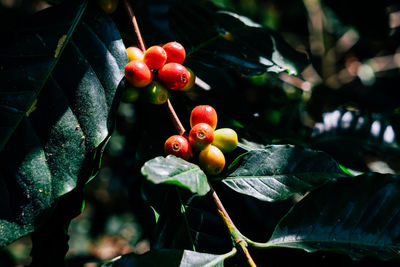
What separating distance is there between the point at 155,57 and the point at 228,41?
14.8 inches

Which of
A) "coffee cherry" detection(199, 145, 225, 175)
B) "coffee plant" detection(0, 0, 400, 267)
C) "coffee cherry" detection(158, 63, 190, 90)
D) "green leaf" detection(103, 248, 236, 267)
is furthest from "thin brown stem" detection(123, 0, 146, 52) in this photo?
"green leaf" detection(103, 248, 236, 267)

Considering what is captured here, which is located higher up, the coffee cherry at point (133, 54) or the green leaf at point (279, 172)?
the coffee cherry at point (133, 54)

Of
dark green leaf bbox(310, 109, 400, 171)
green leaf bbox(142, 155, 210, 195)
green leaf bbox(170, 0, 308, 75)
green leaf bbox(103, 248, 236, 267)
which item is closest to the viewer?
green leaf bbox(142, 155, 210, 195)

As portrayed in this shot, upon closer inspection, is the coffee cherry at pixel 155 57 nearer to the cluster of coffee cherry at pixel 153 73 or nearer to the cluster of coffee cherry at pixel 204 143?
the cluster of coffee cherry at pixel 153 73

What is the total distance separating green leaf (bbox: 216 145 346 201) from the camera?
32.3 inches

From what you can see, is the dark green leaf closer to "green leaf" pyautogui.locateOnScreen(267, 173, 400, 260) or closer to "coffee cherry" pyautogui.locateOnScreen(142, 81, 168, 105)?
"green leaf" pyautogui.locateOnScreen(267, 173, 400, 260)

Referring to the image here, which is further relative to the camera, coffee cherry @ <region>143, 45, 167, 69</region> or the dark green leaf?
the dark green leaf

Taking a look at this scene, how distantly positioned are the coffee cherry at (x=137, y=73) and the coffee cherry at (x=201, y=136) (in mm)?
189

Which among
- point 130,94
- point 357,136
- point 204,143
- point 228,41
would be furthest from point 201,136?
point 357,136

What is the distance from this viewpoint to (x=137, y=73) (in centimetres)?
83

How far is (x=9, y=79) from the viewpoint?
79 centimetres

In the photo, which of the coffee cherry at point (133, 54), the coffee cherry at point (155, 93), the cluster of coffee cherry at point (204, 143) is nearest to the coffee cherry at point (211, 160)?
the cluster of coffee cherry at point (204, 143)

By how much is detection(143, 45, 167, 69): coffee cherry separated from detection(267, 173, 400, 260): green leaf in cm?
56

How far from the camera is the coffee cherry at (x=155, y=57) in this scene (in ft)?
2.87
